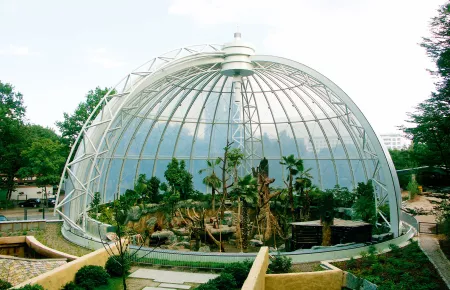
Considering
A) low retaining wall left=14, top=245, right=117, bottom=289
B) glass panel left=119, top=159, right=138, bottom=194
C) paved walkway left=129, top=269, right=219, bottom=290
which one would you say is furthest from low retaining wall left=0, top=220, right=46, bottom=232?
paved walkway left=129, top=269, right=219, bottom=290

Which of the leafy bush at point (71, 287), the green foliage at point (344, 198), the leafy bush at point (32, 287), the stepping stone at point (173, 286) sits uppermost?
the green foliage at point (344, 198)

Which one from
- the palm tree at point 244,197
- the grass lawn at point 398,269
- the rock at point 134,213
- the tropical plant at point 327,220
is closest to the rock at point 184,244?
the palm tree at point 244,197

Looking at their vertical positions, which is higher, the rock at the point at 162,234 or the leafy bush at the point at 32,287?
the leafy bush at the point at 32,287

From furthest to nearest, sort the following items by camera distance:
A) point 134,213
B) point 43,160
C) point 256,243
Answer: point 43,160, point 134,213, point 256,243

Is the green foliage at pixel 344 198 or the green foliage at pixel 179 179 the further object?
the green foliage at pixel 179 179

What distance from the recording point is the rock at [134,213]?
2636 centimetres

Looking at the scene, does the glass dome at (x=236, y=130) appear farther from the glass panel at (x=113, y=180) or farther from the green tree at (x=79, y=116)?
the green tree at (x=79, y=116)

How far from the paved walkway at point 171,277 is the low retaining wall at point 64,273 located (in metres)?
1.65

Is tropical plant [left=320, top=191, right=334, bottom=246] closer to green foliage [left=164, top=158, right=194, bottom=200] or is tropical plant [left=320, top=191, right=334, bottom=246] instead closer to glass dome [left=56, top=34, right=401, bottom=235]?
glass dome [left=56, top=34, right=401, bottom=235]

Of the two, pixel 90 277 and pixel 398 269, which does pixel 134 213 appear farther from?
pixel 398 269

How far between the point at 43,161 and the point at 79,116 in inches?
266

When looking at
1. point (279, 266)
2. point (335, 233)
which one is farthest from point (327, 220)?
point (279, 266)

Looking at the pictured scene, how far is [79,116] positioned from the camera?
42.3 m

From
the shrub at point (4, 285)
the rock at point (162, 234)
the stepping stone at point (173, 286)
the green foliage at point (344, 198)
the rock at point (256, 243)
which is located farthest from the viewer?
the green foliage at point (344, 198)
